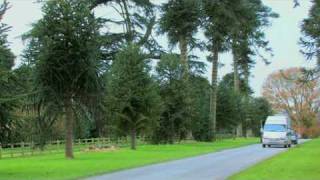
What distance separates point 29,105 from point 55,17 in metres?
5.28

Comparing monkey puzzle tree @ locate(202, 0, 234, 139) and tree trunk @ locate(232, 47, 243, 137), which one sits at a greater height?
monkey puzzle tree @ locate(202, 0, 234, 139)

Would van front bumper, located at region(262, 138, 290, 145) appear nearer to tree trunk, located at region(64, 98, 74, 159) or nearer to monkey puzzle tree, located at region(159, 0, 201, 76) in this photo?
monkey puzzle tree, located at region(159, 0, 201, 76)

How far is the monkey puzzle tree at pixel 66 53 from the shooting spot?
37219 millimetres

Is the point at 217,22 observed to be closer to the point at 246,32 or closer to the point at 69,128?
the point at 246,32

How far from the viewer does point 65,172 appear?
26078mm

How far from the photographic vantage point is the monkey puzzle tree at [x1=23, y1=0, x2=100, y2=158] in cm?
3722

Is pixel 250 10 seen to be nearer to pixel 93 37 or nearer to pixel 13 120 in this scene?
pixel 93 37

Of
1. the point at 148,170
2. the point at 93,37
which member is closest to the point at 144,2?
the point at 93,37

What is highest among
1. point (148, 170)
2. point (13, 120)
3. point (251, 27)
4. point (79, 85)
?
point (251, 27)

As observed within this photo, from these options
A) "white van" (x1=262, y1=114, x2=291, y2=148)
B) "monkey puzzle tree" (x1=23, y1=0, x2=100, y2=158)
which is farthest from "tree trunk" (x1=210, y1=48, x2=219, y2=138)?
"monkey puzzle tree" (x1=23, y1=0, x2=100, y2=158)

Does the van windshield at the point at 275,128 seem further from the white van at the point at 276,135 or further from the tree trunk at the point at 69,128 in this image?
the tree trunk at the point at 69,128

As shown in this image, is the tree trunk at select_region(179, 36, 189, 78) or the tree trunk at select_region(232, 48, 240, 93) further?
the tree trunk at select_region(232, 48, 240, 93)

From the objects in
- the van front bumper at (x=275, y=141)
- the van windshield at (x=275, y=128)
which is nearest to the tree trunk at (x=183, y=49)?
the van windshield at (x=275, y=128)

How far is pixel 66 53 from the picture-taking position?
3731 cm
